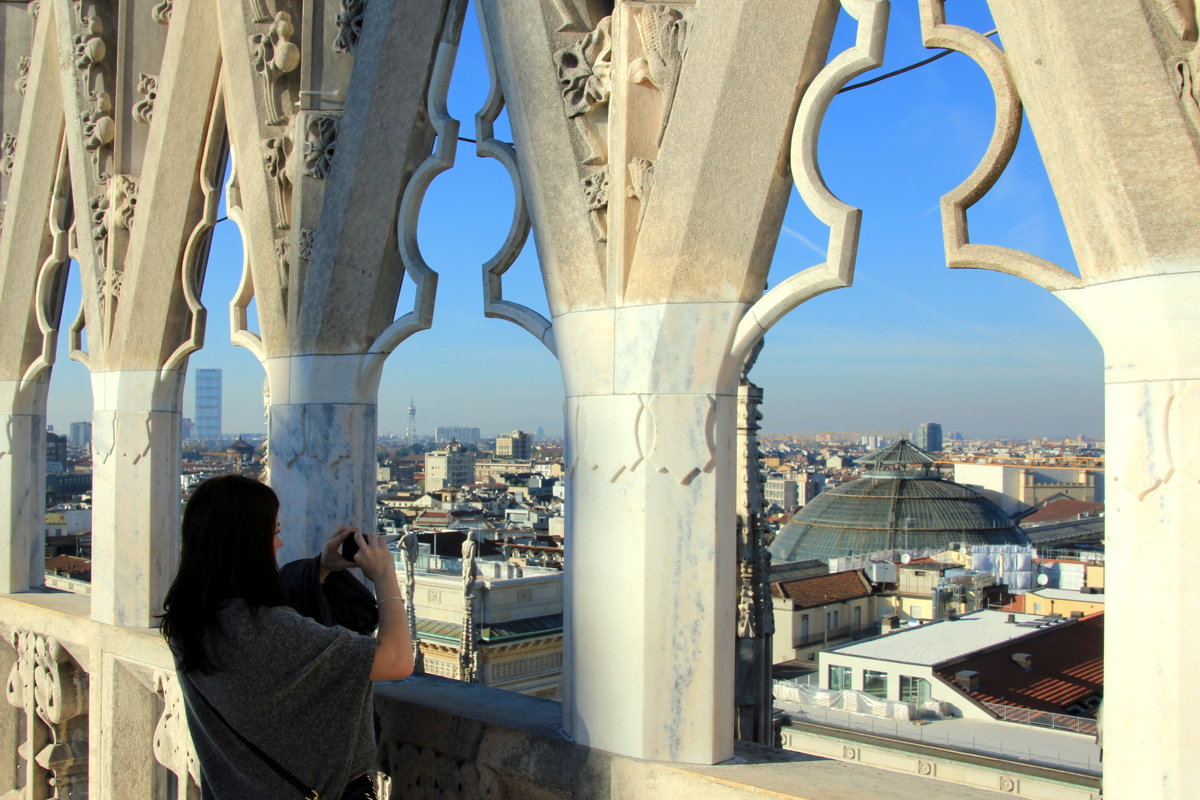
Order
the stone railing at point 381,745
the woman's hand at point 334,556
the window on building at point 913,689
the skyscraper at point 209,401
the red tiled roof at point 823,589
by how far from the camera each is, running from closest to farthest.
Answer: the woman's hand at point 334,556 → the stone railing at point 381,745 → the window on building at point 913,689 → the red tiled roof at point 823,589 → the skyscraper at point 209,401

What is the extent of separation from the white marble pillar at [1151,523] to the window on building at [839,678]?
26.0 metres

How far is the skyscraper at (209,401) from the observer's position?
12450 cm

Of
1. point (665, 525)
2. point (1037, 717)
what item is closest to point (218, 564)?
point (665, 525)

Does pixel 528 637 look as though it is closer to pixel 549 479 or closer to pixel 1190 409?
pixel 1190 409

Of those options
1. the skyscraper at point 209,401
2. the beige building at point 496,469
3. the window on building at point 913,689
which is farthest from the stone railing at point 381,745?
the skyscraper at point 209,401

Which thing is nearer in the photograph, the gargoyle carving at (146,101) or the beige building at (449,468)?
the gargoyle carving at (146,101)

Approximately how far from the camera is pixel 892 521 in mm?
61094

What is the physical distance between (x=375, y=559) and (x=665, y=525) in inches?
25.4

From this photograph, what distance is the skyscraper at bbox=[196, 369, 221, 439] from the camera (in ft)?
408

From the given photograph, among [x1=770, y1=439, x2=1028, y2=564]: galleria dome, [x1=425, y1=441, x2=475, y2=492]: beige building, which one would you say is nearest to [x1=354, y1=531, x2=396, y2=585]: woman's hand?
[x1=770, y1=439, x2=1028, y2=564]: galleria dome

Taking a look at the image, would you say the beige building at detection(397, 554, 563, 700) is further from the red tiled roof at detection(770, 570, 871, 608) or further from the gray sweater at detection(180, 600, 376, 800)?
the gray sweater at detection(180, 600, 376, 800)

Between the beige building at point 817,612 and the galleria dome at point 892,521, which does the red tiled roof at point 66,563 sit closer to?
the beige building at point 817,612

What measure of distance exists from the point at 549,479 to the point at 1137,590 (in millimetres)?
94532

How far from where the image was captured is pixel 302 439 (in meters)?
3.67
